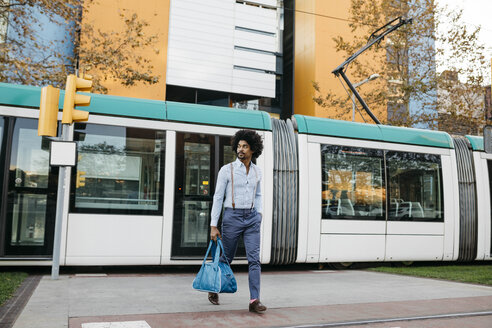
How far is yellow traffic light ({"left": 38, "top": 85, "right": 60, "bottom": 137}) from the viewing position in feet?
20.4

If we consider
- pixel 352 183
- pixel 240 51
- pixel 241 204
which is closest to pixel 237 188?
pixel 241 204

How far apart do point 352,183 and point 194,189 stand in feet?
10.2

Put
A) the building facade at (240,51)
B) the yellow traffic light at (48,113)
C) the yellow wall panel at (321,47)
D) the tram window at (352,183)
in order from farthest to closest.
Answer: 1. the yellow wall panel at (321,47)
2. the building facade at (240,51)
3. the tram window at (352,183)
4. the yellow traffic light at (48,113)

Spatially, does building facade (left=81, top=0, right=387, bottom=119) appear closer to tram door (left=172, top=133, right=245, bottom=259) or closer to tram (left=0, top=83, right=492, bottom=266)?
tram (left=0, top=83, right=492, bottom=266)

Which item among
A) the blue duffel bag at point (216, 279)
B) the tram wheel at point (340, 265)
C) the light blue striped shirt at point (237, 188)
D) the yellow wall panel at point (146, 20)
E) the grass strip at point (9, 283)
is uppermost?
the yellow wall panel at point (146, 20)

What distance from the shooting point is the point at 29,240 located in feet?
22.4

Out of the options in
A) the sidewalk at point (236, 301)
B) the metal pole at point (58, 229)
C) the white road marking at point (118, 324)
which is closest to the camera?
the white road marking at point (118, 324)

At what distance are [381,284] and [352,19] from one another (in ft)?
51.5

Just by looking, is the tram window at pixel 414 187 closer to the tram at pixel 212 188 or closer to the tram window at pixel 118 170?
the tram at pixel 212 188

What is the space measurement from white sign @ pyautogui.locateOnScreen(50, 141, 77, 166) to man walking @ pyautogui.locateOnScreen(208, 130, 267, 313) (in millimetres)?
2698

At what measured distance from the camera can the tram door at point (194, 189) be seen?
7535 millimetres

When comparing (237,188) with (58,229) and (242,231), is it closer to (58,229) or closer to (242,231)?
(242,231)

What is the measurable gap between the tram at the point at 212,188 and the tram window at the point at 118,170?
0.05 feet

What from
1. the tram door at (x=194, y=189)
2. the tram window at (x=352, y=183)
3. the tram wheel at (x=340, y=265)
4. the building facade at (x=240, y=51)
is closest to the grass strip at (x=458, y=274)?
the tram wheel at (x=340, y=265)
